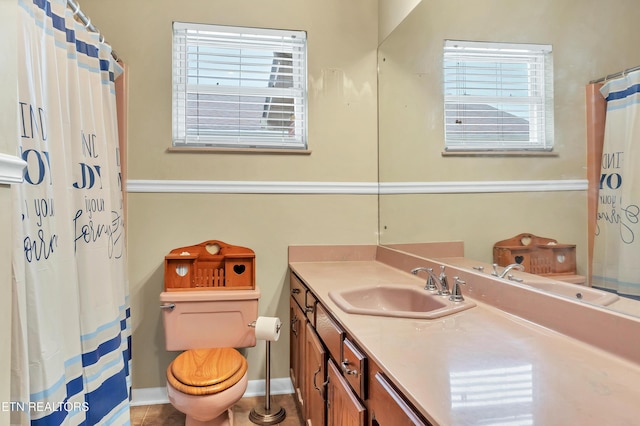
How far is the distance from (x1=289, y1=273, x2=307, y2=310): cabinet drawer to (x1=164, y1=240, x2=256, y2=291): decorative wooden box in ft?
0.76

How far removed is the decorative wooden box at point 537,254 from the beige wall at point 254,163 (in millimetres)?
1170

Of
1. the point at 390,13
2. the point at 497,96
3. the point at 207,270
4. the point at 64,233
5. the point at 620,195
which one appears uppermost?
the point at 390,13

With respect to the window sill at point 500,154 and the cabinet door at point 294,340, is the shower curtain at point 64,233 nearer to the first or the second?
the cabinet door at point 294,340

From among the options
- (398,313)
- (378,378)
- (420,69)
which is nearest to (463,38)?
(420,69)

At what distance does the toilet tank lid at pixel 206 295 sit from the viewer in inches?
80.8

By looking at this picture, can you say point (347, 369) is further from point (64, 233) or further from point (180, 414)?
point (180, 414)

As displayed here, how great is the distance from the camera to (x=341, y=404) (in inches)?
48.5

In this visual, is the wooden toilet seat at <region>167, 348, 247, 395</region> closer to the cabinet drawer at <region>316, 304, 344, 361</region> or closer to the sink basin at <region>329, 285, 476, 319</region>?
the cabinet drawer at <region>316, 304, 344, 361</region>

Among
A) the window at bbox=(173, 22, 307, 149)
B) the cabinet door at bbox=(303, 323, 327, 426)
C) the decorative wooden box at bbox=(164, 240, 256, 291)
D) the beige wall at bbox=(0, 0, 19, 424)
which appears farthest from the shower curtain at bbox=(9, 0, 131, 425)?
the cabinet door at bbox=(303, 323, 327, 426)

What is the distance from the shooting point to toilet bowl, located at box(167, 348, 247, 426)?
167 centimetres

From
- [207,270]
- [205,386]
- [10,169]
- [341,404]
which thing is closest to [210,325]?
[207,270]

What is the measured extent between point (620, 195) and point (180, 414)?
7.53ft

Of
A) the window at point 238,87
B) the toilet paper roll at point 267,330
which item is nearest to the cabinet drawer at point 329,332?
the toilet paper roll at point 267,330

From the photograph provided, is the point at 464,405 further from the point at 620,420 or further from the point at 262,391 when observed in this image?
the point at 262,391
